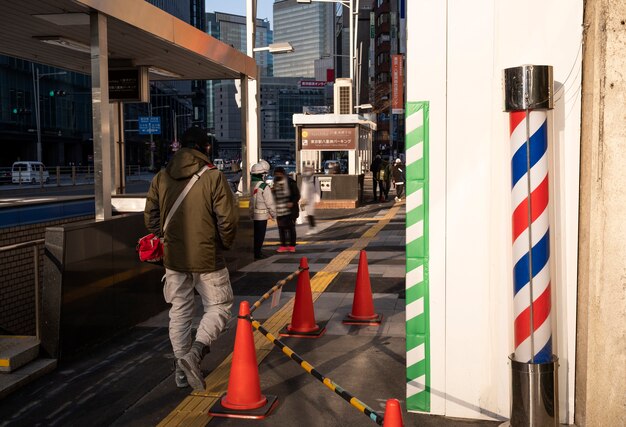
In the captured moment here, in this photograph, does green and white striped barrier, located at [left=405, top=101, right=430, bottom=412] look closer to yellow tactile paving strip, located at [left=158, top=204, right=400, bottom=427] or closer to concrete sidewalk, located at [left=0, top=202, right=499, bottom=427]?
concrete sidewalk, located at [left=0, top=202, right=499, bottom=427]

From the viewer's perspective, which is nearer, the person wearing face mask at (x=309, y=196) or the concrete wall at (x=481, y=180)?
the concrete wall at (x=481, y=180)

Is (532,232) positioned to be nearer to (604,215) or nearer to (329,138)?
(604,215)

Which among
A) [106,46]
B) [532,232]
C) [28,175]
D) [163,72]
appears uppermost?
[163,72]

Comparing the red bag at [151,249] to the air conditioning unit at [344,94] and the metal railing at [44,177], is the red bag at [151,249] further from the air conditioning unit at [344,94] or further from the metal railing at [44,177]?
the metal railing at [44,177]

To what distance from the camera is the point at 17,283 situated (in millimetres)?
8742

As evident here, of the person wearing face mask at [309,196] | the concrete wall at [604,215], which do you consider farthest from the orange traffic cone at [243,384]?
the person wearing face mask at [309,196]

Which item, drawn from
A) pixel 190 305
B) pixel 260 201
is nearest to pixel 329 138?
pixel 260 201

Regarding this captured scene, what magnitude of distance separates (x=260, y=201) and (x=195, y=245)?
279 inches

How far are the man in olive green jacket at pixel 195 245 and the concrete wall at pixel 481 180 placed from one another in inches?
70.5

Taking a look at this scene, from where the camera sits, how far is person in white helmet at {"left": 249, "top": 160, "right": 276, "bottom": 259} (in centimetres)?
1239

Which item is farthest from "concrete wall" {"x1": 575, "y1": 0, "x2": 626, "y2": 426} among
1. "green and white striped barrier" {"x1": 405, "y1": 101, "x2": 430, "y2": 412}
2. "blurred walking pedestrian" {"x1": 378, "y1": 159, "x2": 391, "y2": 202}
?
"blurred walking pedestrian" {"x1": 378, "y1": 159, "x2": 391, "y2": 202}

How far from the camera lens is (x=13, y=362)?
18.9ft

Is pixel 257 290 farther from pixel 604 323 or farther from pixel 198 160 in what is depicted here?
pixel 604 323

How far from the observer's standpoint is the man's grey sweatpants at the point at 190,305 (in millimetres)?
5414
